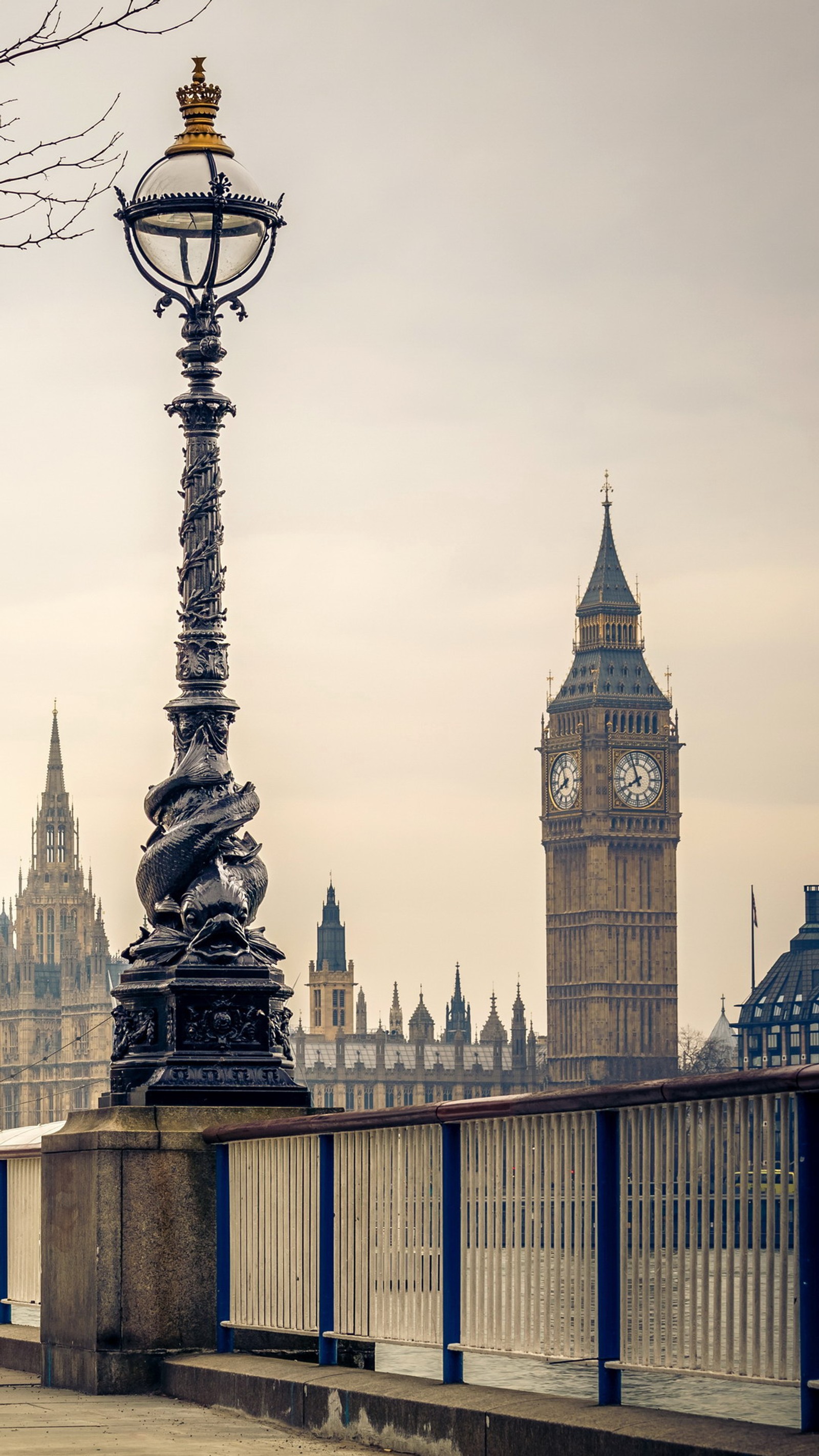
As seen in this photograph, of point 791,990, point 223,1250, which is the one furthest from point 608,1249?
point 791,990

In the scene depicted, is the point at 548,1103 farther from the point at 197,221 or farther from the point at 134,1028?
the point at 197,221

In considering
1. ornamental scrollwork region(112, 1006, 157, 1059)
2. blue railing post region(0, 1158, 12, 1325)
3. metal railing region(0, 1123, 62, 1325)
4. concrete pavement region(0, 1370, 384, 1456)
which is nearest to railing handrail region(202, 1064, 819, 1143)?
ornamental scrollwork region(112, 1006, 157, 1059)

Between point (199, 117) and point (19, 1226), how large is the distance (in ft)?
21.5

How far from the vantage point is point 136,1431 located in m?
11.0

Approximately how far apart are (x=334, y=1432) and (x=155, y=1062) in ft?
10.7

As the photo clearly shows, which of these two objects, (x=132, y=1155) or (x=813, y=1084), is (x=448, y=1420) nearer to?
(x=813, y=1084)

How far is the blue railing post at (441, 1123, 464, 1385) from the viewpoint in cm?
1057

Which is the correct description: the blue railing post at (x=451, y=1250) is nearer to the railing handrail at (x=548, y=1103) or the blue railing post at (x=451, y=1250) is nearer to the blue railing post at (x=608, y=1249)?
the railing handrail at (x=548, y=1103)

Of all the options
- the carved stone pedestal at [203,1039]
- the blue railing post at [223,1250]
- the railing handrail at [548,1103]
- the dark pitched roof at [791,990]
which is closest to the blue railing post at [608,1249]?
the railing handrail at [548,1103]

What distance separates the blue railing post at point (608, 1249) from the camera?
30.8 ft

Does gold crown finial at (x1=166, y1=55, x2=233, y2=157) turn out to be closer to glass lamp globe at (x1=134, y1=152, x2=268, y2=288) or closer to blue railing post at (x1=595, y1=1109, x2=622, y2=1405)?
glass lamp globe at (x1=134, y1=152, x2=268, y2=288)

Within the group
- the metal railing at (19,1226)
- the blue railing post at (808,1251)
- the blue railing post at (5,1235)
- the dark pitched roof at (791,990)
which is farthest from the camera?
the dark pitched roof at (791,990)

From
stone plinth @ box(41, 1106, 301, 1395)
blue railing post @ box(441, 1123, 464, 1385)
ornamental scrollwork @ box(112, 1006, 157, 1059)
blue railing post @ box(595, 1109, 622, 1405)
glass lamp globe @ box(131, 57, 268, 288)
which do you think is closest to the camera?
blue railing post @ box(595, 1109, 622, 1405)

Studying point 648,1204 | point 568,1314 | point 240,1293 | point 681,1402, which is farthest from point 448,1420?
point 681,1402
